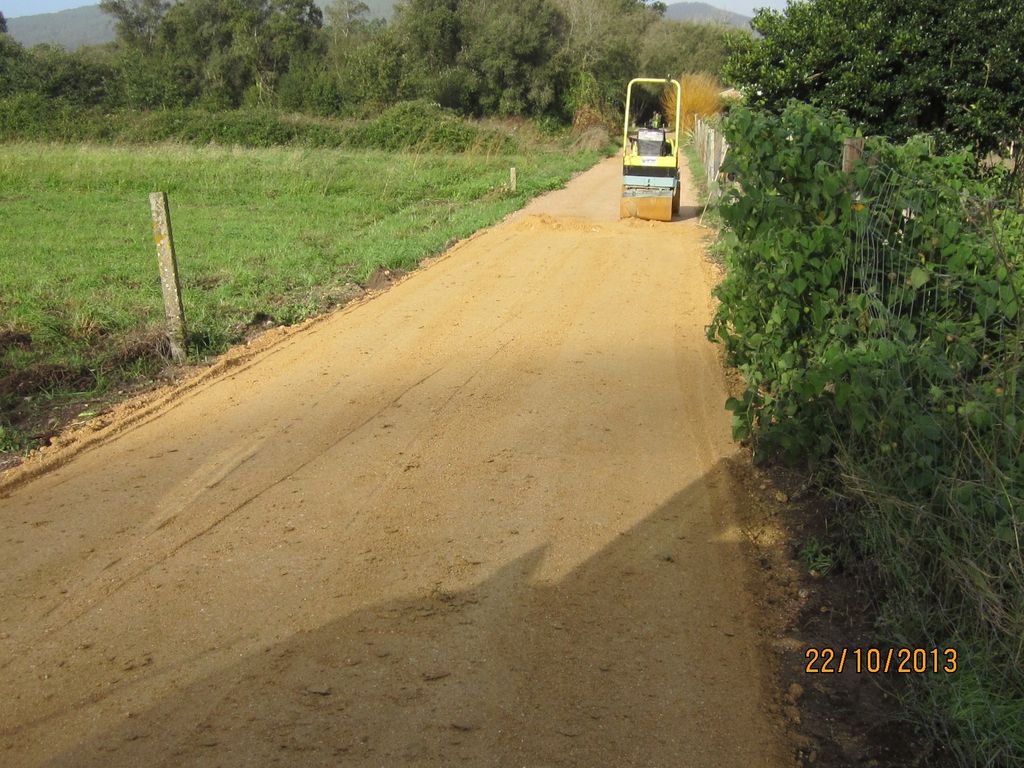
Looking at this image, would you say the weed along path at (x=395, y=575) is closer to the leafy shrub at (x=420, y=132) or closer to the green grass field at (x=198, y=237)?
the green grass field at (x=198, y=237)

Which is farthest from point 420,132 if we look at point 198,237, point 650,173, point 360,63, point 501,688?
point 501,688

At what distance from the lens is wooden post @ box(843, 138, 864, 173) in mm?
5781

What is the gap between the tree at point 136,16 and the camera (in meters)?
61.1

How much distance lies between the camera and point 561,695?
12.5 ft

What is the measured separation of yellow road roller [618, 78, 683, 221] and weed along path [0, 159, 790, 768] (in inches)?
362

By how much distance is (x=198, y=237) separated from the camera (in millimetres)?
16406

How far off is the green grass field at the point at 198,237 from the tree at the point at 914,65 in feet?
21.2

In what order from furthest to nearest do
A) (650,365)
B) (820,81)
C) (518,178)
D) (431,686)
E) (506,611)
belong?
(518,178), (820,81), (650,365), (506,611), (431,686)

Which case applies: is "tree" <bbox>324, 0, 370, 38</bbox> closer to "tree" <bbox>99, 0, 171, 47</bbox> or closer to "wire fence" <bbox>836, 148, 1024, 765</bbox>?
"tree" <bbox>99, 0, 171, 47</bbox>

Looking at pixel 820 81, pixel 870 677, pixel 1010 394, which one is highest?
pixel 820 81

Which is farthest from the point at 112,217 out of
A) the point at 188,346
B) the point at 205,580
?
the point at 205,580

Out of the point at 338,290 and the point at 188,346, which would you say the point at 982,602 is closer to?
the point at 188,346

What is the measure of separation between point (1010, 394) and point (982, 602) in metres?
1.02

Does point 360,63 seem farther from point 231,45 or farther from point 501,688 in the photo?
point 501,688
